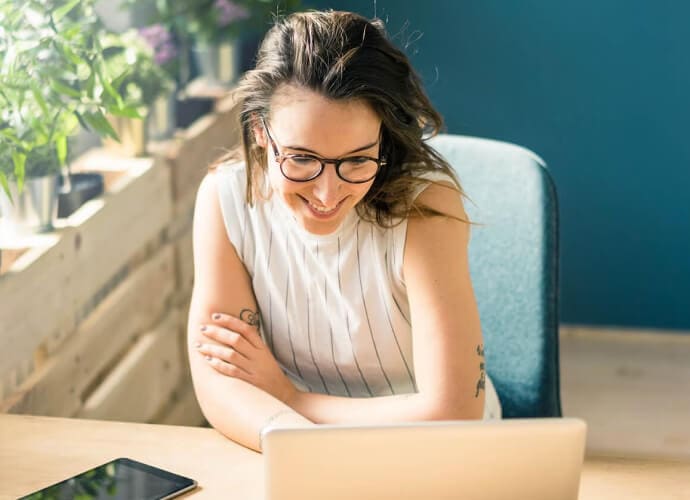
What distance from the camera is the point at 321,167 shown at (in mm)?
1376

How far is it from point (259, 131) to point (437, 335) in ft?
1.27

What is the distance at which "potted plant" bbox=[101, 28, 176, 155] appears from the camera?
2.25 metres

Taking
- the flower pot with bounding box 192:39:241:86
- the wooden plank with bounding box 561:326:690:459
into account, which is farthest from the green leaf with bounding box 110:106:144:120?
the wooden plank with bounding box 561:326:690:459

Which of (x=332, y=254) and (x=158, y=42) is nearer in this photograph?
(x=332, y=254)

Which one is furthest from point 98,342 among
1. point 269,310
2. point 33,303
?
point 269,310

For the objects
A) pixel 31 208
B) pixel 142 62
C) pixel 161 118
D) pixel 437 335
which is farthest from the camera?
pixel 161 118

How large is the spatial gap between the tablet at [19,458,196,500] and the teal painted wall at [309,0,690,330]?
227 cm

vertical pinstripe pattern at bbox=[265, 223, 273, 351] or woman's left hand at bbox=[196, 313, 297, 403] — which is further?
vertical pinstripe pattern at bbox=[265, 223, 273, 351]

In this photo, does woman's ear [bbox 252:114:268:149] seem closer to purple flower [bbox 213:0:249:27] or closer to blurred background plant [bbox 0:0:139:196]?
blurred background plant [bbox 0:0:139:196]

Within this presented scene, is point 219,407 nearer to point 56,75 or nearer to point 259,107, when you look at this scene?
point 259,107

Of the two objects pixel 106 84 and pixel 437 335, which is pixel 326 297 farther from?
pixel 106 84

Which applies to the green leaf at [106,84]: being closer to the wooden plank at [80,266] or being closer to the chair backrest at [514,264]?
the wooden plank at [80,266]

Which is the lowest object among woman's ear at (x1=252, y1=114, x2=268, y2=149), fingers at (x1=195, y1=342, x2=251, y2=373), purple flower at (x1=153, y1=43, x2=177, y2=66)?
fingers at (x1=195, y1=342, x2=251, y2=373)

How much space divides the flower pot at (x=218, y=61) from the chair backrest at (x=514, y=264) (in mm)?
1386
